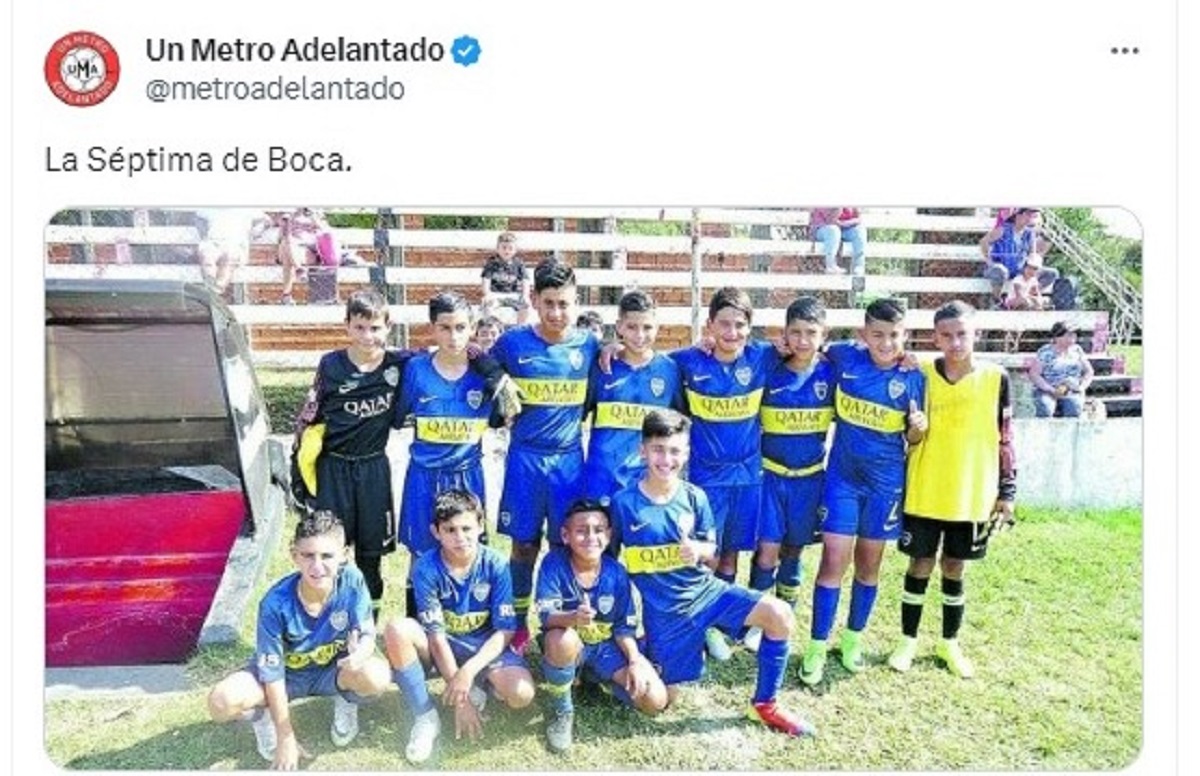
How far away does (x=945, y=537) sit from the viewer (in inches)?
155

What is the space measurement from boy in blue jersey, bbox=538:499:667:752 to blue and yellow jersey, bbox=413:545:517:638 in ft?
0.48

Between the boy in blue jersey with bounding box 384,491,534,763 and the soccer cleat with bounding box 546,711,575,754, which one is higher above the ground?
the boy in blue jersey with bounding box 384,491,534,763

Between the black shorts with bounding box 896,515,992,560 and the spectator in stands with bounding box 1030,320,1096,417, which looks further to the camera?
the spectator in stands with bounding box 1030,320,1096,417

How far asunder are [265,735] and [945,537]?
2.71 m

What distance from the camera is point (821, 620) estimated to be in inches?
153

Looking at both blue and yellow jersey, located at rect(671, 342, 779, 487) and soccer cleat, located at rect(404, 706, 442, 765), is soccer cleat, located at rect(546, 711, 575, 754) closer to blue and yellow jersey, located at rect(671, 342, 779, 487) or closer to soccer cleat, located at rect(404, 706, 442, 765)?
soccer cleat, located at rect(404, 706, 442, 765)

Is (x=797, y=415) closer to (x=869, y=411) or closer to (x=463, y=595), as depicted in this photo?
(x=869, y=411)

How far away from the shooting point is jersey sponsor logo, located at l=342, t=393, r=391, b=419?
3674 mm

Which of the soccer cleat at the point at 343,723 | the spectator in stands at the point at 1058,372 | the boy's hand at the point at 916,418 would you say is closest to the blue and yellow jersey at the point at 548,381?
the soccer cleat at the point at 343,723

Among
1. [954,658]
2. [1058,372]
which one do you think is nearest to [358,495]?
[954,658]
